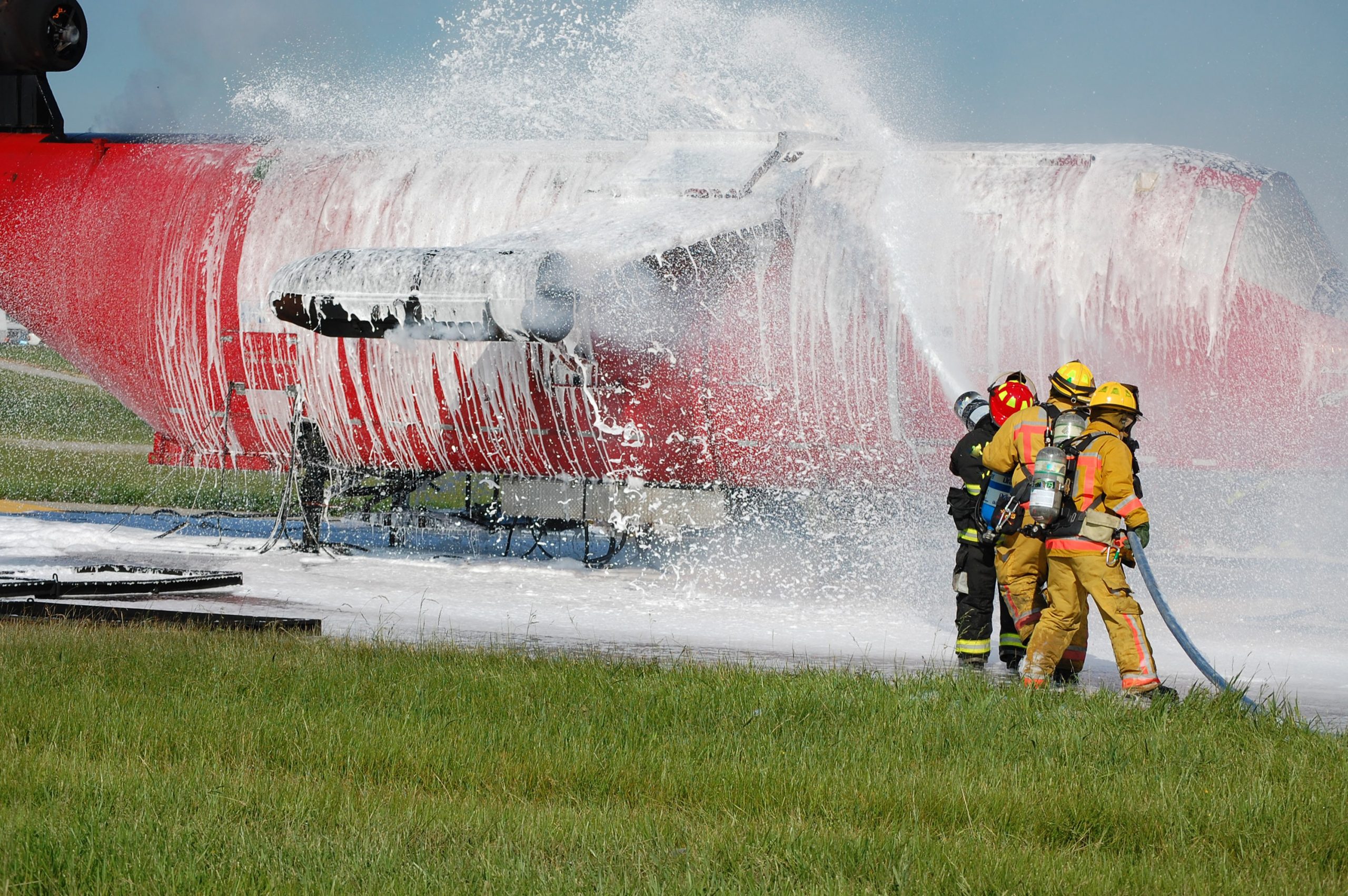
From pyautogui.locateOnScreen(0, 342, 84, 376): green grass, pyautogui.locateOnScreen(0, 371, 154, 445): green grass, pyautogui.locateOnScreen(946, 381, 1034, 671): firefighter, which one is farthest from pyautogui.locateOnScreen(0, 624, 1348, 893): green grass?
pyautogui.locateOnScreen(0, 342, 84, 376): green grass

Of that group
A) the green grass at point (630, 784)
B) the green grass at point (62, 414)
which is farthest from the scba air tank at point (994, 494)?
the green grass at point (62, 414)

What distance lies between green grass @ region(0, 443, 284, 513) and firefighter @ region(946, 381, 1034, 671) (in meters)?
15.3

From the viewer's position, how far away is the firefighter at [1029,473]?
856cm

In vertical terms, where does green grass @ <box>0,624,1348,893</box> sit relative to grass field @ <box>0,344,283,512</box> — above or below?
below

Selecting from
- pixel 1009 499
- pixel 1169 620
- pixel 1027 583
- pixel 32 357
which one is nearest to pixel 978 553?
pixel 1027 583

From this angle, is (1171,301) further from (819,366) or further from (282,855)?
(282,855)

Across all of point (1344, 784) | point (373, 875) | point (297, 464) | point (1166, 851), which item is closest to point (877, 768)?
point (1166, 851)

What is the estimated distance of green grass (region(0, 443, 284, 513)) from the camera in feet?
88.7

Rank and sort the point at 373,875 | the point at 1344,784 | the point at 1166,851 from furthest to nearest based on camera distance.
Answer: the point at 1344,784
the point at 1166,851
the point at 373,875

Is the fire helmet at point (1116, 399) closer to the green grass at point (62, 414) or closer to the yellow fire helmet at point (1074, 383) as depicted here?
the yellow fire helmet at point (1074, 383)

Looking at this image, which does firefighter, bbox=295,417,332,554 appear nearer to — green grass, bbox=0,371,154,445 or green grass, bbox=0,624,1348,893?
green grass, bbox=0,624,1348,893

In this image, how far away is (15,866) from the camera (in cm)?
439

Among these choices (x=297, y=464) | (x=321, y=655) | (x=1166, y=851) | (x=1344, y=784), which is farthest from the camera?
(x=297, y=464)

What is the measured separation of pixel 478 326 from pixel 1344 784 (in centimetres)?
767
